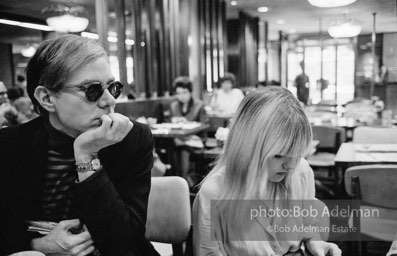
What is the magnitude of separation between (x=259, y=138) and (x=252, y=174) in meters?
0.12

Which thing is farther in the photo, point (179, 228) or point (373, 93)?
point (373, 93)

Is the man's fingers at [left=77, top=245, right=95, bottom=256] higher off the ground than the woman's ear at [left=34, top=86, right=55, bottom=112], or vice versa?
the woman's ear at [left=34, top=86, right=55, bottom=112]

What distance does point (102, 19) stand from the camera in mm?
5297

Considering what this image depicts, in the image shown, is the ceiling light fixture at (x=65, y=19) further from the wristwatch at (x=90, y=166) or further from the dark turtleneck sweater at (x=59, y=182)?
the wristwatch at (x=90, y=166)

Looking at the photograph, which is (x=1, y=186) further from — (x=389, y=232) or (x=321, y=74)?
(x=321, y=74)

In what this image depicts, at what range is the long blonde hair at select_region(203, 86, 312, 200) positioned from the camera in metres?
1.25

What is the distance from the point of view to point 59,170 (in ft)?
4.56

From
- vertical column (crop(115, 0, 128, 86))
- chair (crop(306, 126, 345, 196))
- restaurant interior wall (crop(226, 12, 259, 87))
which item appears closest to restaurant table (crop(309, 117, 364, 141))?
chair (crop(306, 126, 345, 196))

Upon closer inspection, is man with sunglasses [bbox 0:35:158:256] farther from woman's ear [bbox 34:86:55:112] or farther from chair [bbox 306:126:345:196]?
chair [bbox 306:126:345:196]

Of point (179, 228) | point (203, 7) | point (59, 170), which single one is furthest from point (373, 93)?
point (203, 7)

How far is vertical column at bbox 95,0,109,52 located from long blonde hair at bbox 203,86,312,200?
13.9ft

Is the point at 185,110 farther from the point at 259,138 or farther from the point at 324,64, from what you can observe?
the point at 324,64

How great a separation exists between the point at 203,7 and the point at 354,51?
13.1ft

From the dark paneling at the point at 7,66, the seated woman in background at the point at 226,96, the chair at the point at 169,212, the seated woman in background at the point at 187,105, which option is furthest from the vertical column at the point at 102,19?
the chair at the point at 169,212
